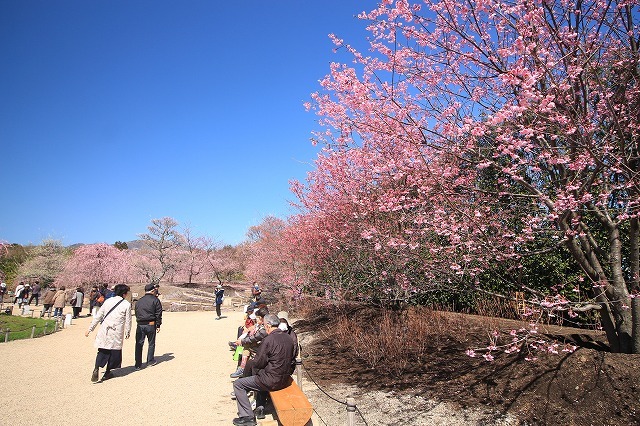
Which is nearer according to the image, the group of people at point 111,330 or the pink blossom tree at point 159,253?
the group of people at point 111,330

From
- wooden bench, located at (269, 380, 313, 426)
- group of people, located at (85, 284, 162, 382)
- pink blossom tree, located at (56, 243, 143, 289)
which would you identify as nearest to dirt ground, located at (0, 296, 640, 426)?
group of people, located at (85, 284, 162, 382)

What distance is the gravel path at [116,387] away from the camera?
17.8 feet

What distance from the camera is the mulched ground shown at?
4.14 meters

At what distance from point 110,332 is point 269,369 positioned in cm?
386

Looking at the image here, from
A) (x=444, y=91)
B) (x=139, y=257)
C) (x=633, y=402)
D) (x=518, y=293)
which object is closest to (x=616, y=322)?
(x=633, y=402)

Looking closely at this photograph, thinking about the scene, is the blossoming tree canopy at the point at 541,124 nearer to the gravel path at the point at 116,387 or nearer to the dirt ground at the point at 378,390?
the dirt ground at the point at 378,390

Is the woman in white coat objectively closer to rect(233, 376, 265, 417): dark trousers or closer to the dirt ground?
the dirt ground

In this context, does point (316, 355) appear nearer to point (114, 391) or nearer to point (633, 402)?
point (114, 391)

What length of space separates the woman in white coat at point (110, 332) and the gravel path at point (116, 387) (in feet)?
1.15

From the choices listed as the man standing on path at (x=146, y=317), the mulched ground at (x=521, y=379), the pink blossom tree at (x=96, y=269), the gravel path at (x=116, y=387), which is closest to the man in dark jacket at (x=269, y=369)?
the gravel path at (x=116, y=387)

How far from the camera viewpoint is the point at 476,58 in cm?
495

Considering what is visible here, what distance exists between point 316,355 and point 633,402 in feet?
18.8

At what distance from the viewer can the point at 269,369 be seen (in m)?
4.99

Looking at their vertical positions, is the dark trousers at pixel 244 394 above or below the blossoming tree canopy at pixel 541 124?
below
